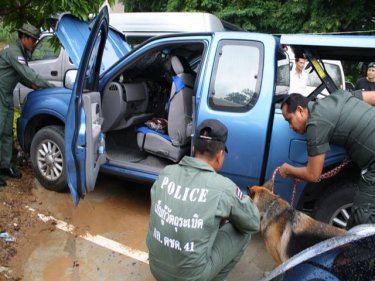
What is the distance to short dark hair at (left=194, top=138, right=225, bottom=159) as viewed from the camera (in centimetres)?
216

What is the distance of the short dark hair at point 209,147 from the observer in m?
2.16

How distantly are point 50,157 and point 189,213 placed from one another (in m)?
2.81

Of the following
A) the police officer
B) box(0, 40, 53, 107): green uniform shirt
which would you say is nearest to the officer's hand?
box(0, 40, 53, 107): green uniform shirt

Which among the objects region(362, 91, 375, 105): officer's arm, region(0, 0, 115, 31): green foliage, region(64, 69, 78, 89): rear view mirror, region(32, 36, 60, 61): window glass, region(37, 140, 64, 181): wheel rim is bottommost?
region(37, 140, 64, 181): wheel rim

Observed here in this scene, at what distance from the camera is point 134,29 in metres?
7.93

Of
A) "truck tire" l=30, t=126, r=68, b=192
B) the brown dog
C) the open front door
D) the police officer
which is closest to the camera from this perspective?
the brown dog

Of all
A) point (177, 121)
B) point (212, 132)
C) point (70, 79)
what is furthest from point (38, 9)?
point (212, 132)

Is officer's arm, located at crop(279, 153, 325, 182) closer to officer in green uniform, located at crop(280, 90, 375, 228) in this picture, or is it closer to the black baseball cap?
officer in green uniform, located at crop(280, 90, 375, 228)

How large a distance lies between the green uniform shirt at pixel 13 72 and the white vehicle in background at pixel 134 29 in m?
2.83

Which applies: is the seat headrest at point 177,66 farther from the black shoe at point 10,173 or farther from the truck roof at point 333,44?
the black shoe at point 10,173

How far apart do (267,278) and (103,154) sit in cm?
251

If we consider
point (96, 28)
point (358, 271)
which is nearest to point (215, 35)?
point (96, 28)

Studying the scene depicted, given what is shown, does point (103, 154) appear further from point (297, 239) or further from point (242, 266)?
point (297, 239)

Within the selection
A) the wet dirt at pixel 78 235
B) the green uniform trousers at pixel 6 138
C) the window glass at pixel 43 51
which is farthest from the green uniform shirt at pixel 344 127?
the window glass at pixel 43 51
